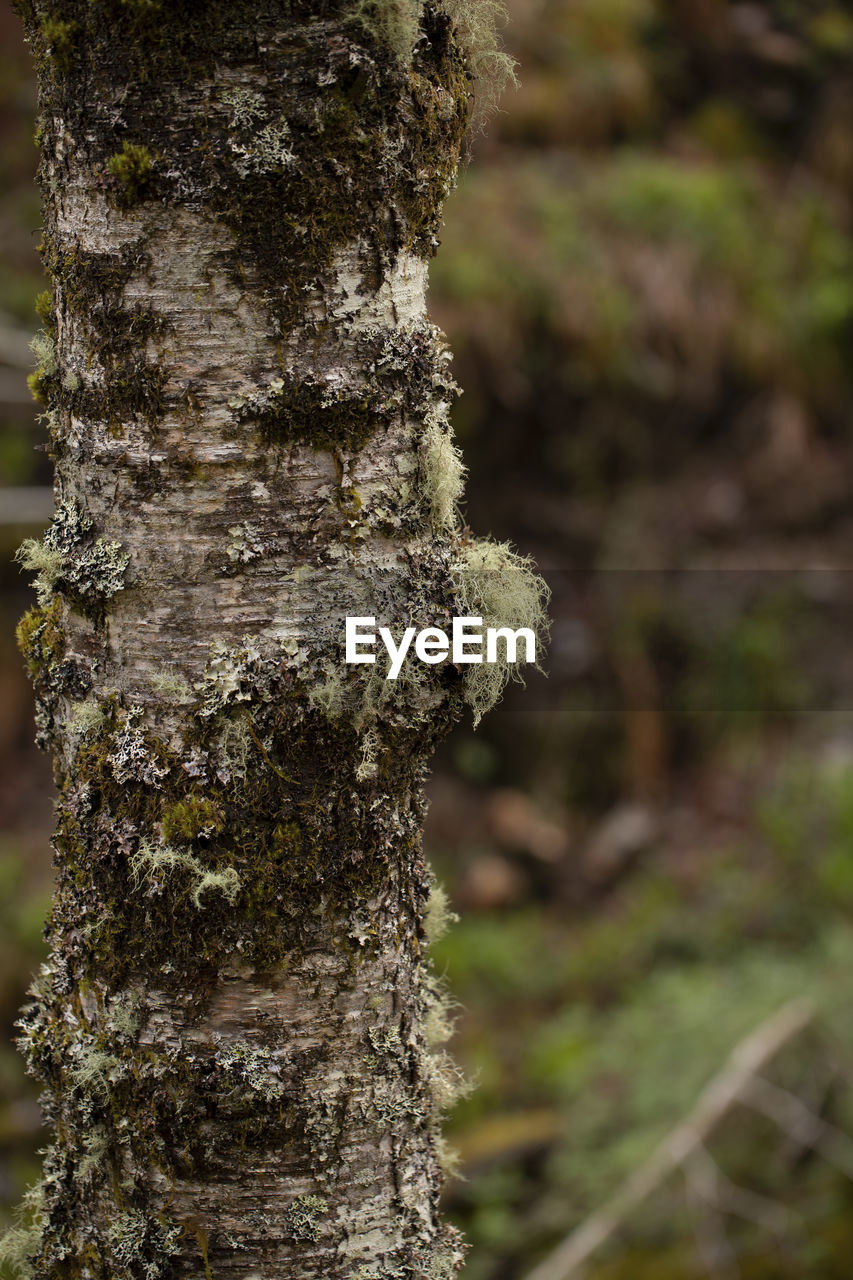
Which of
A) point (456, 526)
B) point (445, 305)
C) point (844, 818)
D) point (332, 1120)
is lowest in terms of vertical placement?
point (332, 1120)

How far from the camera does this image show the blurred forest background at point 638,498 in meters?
4.70

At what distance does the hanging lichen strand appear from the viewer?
1002 mm

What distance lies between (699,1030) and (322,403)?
3.28 metres

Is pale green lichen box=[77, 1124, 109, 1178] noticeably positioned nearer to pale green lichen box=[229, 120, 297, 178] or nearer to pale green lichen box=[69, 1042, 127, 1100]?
pale green lichen box=[69, 1042, 127, 1100]

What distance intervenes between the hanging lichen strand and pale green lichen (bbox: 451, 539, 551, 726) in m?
0.01

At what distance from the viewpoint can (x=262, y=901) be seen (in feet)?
3.43

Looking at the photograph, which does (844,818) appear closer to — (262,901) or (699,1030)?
(699,1030)

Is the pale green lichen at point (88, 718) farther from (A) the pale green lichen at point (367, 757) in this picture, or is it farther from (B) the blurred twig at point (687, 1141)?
(B) the blurred twig at point (687, 1141)

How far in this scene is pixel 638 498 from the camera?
18.0 ft

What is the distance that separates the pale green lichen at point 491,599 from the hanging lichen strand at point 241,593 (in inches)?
0.4

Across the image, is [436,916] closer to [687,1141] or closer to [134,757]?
[134,757]

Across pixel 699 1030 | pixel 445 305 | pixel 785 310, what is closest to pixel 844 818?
pixel 699 1030

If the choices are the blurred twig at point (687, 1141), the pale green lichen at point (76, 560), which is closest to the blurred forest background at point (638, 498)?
the blurred twig at point (687, 1141)

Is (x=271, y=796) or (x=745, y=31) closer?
(x=271, y=796)
